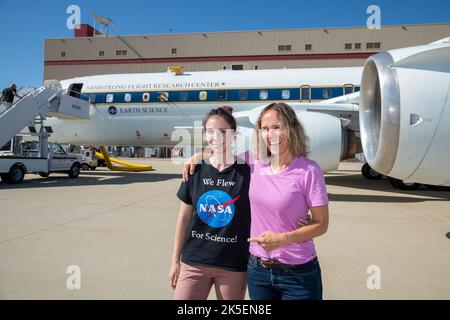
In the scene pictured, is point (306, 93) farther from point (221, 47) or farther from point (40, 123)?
point (221, 47)

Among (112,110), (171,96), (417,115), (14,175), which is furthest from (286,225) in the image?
(112,110)

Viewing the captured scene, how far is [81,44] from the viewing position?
116ft

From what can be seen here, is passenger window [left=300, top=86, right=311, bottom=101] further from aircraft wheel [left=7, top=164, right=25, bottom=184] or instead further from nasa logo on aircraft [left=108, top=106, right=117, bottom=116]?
aircraft wheel [left=7, top=164, right=25, bottom=184]

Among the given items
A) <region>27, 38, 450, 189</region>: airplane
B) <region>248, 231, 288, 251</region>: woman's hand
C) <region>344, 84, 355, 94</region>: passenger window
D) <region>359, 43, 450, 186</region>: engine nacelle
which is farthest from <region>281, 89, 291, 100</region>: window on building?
<region>248, 231, 288, 251</region>: woman's hand

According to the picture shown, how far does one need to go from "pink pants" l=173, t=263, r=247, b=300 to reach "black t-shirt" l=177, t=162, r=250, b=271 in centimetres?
4

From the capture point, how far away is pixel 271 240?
1708mm

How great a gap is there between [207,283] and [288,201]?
682mm

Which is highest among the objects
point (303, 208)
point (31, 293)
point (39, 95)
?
point (39, 95)

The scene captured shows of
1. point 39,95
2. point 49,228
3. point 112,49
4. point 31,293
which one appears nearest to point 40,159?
point 39,95

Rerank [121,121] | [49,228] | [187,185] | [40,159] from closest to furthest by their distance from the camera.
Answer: [187,185]
[49,228]
[40,159]
[121,121]

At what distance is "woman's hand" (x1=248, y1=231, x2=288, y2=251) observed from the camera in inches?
66.9

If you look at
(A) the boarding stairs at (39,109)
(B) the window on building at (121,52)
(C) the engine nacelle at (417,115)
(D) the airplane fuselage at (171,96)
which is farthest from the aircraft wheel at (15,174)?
(B) the window on building at (121,52)
